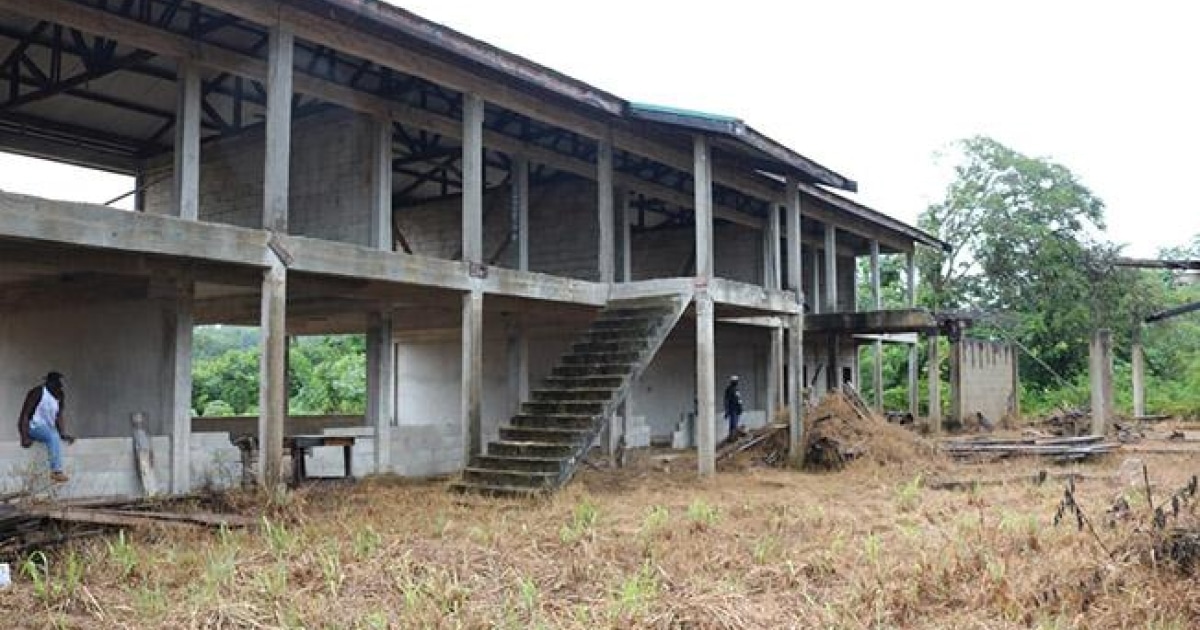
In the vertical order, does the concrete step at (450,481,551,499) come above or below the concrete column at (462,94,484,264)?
below

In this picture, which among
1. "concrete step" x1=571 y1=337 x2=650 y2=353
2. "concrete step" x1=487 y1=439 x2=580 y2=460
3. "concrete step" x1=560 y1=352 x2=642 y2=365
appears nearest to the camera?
"concrete step" x1=487 y1=439 x2=580 y2=460

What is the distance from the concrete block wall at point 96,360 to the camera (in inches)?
493

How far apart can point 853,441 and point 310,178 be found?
979 centimetres

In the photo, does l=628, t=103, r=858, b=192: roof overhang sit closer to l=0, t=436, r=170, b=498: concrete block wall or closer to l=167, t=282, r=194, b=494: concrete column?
l=167, t=282, r=194, b=494: concrete column

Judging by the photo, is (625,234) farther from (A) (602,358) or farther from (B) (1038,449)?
(B) (1038,449)

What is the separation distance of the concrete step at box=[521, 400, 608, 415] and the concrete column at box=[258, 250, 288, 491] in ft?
11.9

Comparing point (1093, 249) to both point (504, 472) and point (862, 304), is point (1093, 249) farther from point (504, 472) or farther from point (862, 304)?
point (504, 472)

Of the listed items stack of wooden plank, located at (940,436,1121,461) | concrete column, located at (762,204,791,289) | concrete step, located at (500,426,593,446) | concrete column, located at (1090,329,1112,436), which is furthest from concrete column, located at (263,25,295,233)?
concrete column, located at (1090,329,1112,436)

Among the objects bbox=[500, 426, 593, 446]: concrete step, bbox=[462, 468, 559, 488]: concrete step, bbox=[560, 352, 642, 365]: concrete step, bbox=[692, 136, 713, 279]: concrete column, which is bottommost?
bbox=[462, 468, 559, 488]: concrete step

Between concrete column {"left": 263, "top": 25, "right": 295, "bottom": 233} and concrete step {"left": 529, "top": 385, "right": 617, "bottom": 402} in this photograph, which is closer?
concrete column {"left": 263, "top": 25, "right": 295, "bottom": 233}

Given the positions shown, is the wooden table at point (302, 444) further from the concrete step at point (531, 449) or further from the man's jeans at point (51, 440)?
the man's jeans at point (51, 440)

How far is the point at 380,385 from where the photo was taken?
49.2 feet

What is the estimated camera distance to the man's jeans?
9.90 m

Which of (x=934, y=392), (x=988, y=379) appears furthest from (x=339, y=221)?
(x=988, y=379)
